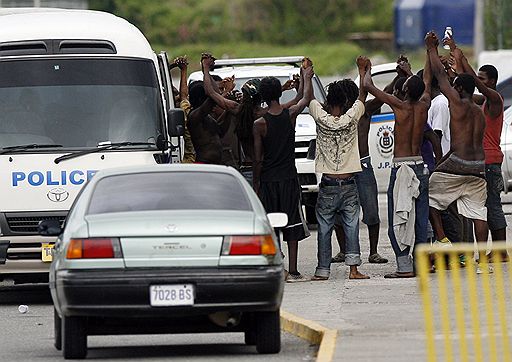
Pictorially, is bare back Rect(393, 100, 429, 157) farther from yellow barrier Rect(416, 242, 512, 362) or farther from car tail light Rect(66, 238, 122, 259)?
car tail light Rect(66, 238, 122, 259)

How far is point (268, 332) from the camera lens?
1120cm

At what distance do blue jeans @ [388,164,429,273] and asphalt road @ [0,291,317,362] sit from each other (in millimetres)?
2925

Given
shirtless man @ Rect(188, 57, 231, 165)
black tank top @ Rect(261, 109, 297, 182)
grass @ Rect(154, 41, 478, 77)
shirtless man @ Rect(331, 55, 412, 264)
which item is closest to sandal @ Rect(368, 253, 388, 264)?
shirtless man @ Rect(331, 55, 412, 264)

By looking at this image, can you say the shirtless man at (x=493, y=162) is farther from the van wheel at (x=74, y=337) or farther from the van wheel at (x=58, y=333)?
the van wheel at (x=74, y=337)

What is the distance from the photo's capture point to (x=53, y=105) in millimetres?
15047

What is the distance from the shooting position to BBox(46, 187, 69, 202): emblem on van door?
47.2ft

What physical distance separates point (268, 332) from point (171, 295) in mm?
998

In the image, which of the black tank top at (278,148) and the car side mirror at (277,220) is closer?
the car side mirror at (277,220)

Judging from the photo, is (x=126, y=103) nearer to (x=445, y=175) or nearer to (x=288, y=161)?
(x=288, y=161)

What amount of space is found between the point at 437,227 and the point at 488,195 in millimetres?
760

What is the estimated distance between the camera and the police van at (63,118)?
47.3 feet

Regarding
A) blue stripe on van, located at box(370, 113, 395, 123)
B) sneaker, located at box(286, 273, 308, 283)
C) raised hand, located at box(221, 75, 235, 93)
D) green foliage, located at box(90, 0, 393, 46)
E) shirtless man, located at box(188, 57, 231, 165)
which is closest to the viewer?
sneaker, located at box(286, 273, 308, 283)

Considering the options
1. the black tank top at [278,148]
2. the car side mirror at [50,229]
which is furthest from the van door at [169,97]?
the car side mirror at [50,229]

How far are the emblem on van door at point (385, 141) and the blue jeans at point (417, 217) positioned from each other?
252 inches
